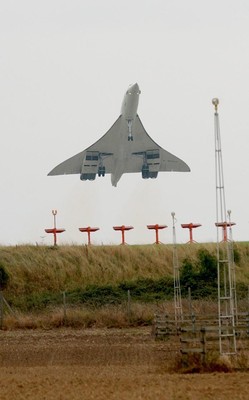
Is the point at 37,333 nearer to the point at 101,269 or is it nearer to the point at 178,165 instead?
the point at 101,269

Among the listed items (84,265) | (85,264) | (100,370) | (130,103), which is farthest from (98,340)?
(130,103)

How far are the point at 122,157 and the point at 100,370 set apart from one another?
132 feet

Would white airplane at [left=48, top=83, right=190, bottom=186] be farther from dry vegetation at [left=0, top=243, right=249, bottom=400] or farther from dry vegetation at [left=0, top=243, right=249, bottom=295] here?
dry vegetation at [left=0, top=243, right=249, bottom=400]

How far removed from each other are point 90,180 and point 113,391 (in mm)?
45333

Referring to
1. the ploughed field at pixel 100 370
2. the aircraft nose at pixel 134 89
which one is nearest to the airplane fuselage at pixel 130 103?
the aircraft nose at pixel 134 89

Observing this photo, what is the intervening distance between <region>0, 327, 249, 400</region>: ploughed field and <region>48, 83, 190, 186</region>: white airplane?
89.6 feet

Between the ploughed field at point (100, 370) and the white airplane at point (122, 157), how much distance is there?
89.6 feet

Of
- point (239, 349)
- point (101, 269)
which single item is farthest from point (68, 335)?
point (101, 269)

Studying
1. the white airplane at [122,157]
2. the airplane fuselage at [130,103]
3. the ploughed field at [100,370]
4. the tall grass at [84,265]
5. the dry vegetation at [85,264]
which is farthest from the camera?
the white airplane at [122,157]

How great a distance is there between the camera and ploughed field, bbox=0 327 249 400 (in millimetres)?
20000

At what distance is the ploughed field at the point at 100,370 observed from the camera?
20.0 metres

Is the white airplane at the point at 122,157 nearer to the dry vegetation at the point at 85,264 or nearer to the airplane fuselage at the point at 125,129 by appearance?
the airplane fuselage at the point at 125,129

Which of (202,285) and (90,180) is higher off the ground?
(90,180)

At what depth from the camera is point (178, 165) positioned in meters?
67.2
